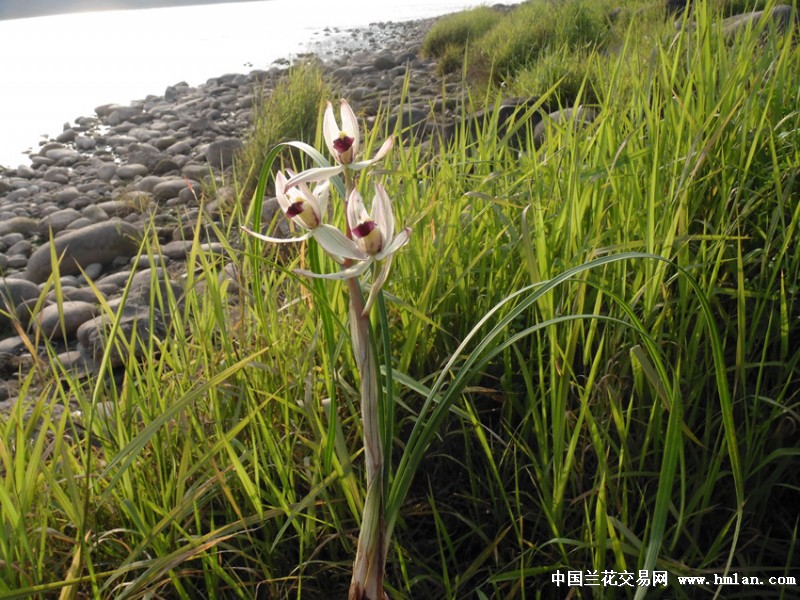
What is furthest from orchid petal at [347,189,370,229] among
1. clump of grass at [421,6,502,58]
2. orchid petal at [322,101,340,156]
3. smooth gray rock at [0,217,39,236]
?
clump of grass at [421,6,502,58]

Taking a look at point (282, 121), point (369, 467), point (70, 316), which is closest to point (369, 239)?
point (369, 467)

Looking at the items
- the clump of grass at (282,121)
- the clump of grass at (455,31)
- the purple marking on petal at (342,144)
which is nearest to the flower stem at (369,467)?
the purple marking on petal at (342,144)

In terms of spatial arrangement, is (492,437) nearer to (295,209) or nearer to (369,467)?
(369,467)

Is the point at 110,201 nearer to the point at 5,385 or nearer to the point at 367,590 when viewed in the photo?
the point at 5,385

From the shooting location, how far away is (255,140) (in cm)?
364

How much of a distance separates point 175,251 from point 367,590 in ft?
8.86

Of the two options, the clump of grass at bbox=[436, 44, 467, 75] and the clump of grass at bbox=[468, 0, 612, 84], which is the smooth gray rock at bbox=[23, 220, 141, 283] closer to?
the clump of grass at bbox=[468, 0, 612, 84]

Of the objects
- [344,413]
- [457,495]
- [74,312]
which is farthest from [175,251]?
[457,495]

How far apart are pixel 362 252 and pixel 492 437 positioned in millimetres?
563

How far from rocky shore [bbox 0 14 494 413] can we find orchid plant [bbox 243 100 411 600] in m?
0.45

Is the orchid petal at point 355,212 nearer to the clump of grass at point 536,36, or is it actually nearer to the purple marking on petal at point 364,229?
the purple marking on petal at point 364,229

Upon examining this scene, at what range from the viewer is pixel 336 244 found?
1.96 feet

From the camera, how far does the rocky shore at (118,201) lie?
7.35 feet

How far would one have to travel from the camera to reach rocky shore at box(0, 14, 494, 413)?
224cm
